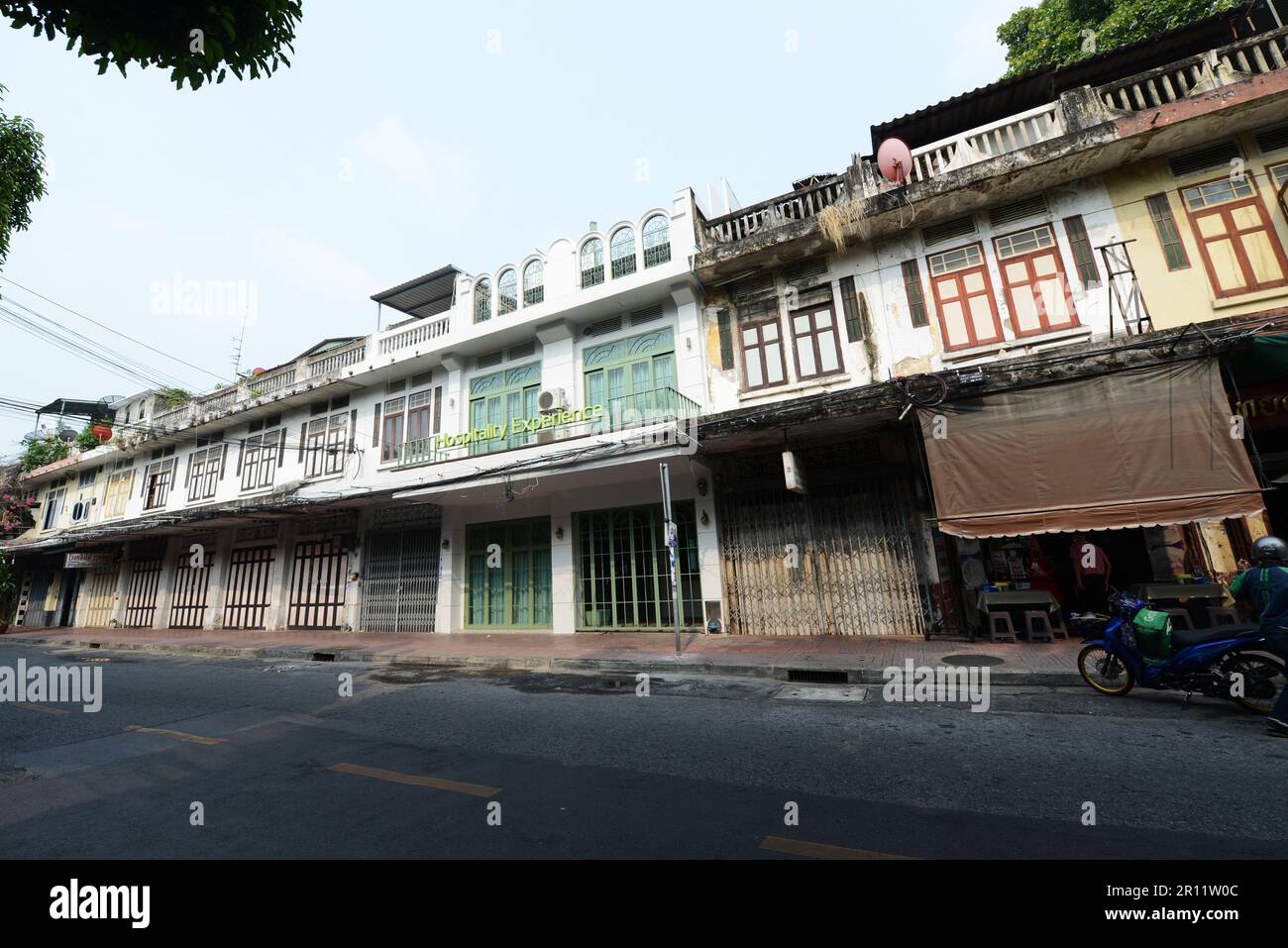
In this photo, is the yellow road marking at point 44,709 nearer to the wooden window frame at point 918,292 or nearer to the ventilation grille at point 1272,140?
the wooden window frame at point 918,292

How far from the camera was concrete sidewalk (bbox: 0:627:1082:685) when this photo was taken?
7.71 meters

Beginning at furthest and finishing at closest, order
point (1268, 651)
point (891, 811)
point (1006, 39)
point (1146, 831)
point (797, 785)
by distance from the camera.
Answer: point (1006, 39)
point (1268, 651)
point (797, 785)
point (891, 811)
point (1146, 831)

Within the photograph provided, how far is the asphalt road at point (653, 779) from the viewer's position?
303 cm

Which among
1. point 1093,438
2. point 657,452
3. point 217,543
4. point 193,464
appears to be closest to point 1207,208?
point 1093,438

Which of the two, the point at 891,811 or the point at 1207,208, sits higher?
the point at 1207,208

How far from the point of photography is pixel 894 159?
36.0 ft

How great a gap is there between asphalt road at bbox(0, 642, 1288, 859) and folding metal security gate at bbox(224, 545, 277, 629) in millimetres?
14171

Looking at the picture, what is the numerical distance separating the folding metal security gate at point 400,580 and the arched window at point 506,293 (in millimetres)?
6842

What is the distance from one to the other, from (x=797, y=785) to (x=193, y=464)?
27688 millimetres

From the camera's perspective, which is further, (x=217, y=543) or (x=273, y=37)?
(x=217, y=543)

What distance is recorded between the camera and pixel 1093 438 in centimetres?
835

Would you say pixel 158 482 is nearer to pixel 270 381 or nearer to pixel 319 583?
pixel 270 381

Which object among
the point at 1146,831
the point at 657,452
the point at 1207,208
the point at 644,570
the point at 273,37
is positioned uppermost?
the point at 1207,208

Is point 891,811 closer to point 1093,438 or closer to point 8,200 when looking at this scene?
point 1093,438
